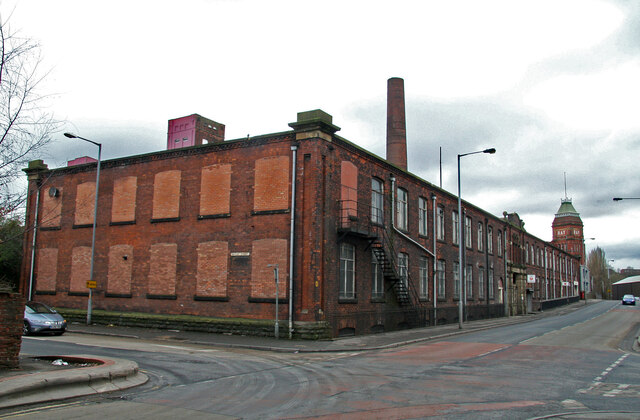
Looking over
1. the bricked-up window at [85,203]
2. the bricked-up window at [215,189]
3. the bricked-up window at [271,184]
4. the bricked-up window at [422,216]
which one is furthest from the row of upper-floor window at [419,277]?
the bricked-up window at [85,203]

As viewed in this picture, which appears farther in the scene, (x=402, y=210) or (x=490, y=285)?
(x=490, y=285)

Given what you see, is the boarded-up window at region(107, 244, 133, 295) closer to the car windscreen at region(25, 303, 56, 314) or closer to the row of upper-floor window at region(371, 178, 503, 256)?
the car windscreen at region(25, 303, 56, 314)

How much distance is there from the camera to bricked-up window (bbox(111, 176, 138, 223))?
90.4ft

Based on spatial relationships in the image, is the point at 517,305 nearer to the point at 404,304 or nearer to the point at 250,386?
the point at 404,304

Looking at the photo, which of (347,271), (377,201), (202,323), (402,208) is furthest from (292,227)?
(402,208)

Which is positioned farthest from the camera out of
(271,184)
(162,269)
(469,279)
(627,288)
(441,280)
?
(627,288)

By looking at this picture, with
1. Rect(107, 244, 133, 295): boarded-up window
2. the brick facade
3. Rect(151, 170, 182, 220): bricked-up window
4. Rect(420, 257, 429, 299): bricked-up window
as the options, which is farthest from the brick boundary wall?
Rect(420, 257, 429, 299): bricked-up window

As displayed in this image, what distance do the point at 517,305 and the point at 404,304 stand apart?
2855 cm

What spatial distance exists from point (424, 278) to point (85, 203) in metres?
20.4

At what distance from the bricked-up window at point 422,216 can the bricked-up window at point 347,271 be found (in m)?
9.09

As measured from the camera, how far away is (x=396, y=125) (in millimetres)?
35156

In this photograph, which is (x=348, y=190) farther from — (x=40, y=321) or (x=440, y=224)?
(x=40, y=321)

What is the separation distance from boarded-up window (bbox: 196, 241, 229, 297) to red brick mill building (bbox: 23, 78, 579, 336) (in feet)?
0.23

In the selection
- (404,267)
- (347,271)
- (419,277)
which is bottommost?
(419,277)
